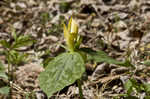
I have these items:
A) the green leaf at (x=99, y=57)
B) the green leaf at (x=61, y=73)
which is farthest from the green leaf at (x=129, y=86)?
the green leaf at (x=61, y=73)

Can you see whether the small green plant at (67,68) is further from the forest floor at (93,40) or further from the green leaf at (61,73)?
the forest floor at (93,40)

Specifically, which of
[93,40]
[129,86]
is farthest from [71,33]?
[93,40]

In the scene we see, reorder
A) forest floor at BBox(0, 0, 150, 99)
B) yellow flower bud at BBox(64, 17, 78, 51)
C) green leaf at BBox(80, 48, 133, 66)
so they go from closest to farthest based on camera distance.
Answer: green leaf at BBox(80, 48, 133, 66) < yellow flower bud at BBox(64, 17, 78, 51) < forest floor at BBox(0, 0, 150, 99)

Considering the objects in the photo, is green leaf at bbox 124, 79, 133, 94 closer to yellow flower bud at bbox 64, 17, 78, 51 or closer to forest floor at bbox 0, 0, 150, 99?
forest floor at bbox 0, 0, 150, 99

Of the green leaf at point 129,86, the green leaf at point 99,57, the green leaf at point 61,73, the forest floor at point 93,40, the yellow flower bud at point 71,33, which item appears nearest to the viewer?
the green leaf at point 61,73

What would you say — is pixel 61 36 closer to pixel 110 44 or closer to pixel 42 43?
pixel 42 43

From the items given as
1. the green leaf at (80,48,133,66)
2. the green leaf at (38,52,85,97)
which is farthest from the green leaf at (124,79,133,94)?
the green leaf at (38,52,85,97)

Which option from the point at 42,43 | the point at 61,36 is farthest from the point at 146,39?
the point at 42,43
